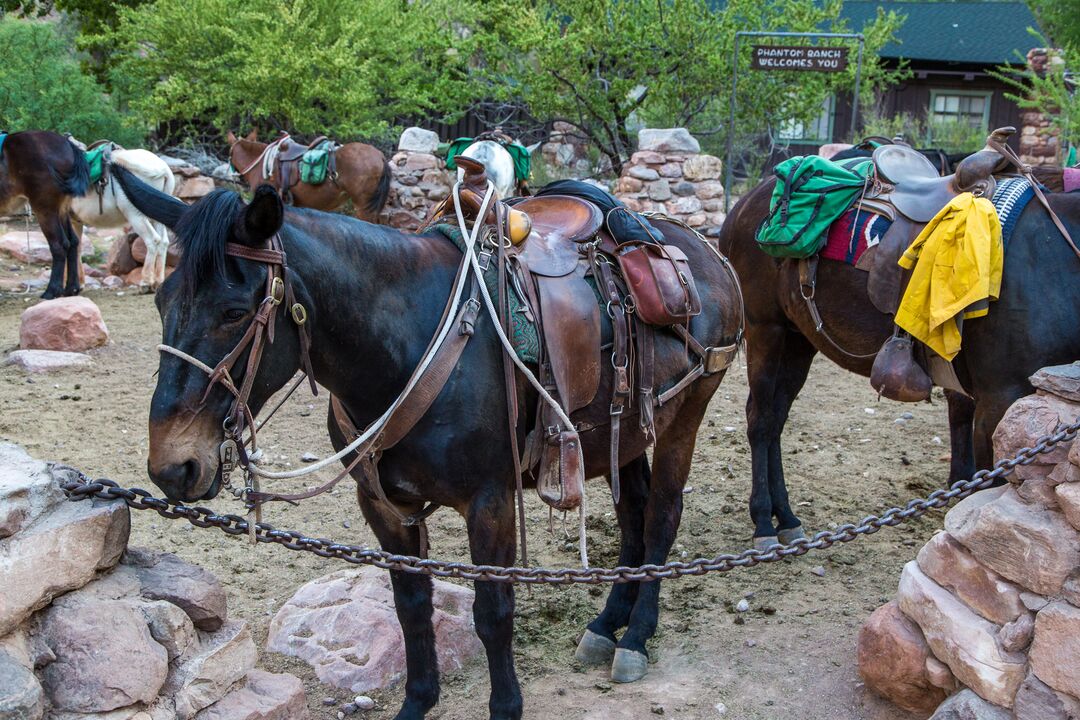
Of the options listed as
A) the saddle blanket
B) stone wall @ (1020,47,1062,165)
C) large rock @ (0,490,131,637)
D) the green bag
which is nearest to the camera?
large rock @ (0,490,131,637)

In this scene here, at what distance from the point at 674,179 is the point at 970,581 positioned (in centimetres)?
932

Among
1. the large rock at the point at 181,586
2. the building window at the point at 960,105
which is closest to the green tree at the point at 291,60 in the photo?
the large rock at the point at 181,586

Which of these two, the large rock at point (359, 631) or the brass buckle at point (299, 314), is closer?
the brass buckle at point (299, 314)

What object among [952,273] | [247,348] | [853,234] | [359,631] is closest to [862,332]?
[853,234]

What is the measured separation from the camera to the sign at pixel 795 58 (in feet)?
Answer: 36.8

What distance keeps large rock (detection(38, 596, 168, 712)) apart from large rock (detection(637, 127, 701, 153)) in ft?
33.4

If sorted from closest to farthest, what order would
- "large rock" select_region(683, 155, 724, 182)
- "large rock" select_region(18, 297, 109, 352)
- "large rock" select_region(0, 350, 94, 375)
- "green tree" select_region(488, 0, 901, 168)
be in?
"large rock" select_region(0, 350, 94, 375)
"large rock" select_region(18, 297, 109, 352)
"large rock" select_region(683, 155, 724, 182)
"green tree" select_region(488, 0, 901, 168)

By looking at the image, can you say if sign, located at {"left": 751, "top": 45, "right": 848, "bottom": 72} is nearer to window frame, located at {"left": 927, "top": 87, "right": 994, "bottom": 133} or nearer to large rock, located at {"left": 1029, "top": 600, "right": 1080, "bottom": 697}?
large rock, located at {"left": 1029, "top": 600, "right": 1080, "bottom": 697}

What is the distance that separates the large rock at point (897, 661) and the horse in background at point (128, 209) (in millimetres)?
9683

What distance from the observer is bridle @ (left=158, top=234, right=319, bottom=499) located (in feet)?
7.22

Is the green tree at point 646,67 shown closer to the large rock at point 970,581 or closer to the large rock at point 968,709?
the large rock at point 970,581

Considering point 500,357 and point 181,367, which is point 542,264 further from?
point 181,367

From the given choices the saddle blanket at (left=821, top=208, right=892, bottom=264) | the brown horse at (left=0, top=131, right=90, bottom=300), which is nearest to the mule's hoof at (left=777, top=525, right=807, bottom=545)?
the saddle blanket at (left=821, top=208, right=892, bottom=264)

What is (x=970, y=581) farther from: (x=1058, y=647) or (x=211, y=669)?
(x=211, y=669)
